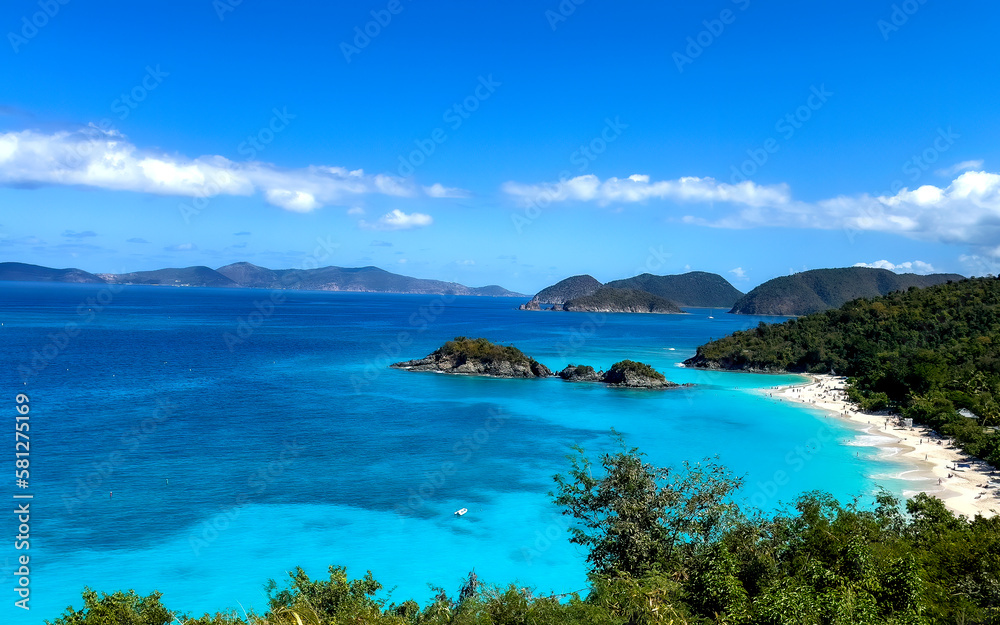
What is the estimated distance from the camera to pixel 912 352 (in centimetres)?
6906

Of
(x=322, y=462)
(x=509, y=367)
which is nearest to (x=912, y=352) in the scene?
(x=509, y=367)

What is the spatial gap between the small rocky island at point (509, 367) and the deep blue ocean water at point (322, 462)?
3.15 meters

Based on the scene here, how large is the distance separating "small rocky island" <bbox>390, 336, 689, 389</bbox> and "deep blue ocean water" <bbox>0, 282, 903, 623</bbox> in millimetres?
3145

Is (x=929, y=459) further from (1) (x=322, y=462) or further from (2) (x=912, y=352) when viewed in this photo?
(1) (x=322, y=462)

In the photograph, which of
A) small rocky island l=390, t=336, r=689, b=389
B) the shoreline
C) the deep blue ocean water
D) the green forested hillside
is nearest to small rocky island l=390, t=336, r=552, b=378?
small rocky island l=390, t=336, r=689, b=389

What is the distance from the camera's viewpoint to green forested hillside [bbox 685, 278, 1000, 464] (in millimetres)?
50125

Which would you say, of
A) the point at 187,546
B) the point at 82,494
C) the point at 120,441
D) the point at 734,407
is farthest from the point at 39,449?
the point at 734,407

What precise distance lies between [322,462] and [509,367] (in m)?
42.5

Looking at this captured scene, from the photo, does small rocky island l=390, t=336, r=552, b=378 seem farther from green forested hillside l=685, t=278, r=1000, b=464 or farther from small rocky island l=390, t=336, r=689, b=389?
green forested hillside l=685, t=278, r=1000, b=464

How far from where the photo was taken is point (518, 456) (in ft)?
142

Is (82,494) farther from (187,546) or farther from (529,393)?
(529,393)

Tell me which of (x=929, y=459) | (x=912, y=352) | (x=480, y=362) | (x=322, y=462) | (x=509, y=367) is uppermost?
(x=912, y=352)

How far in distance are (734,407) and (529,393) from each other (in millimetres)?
23008

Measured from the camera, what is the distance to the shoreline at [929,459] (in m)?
32.9
